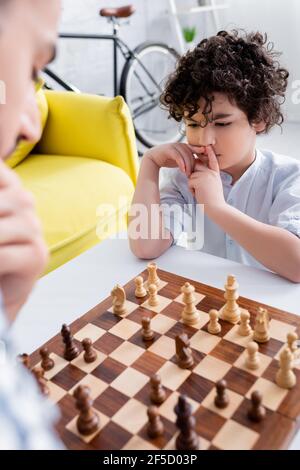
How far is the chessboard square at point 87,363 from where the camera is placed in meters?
0.77

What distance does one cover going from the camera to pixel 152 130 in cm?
386

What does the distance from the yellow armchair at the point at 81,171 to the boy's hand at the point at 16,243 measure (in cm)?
115

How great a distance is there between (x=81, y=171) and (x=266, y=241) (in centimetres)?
102

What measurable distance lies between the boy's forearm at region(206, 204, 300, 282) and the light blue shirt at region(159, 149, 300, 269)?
0.14 metres

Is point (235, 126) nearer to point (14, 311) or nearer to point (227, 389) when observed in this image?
point (227, 389)

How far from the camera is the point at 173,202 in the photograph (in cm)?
132

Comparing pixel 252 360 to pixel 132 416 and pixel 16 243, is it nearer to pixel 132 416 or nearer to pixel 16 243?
pixel 132 416

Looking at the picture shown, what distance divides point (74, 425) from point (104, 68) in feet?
10.2

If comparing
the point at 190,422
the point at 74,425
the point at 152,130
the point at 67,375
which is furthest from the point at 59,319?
the point at 152,130

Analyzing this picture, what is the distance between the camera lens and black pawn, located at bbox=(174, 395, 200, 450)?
1.97ft
